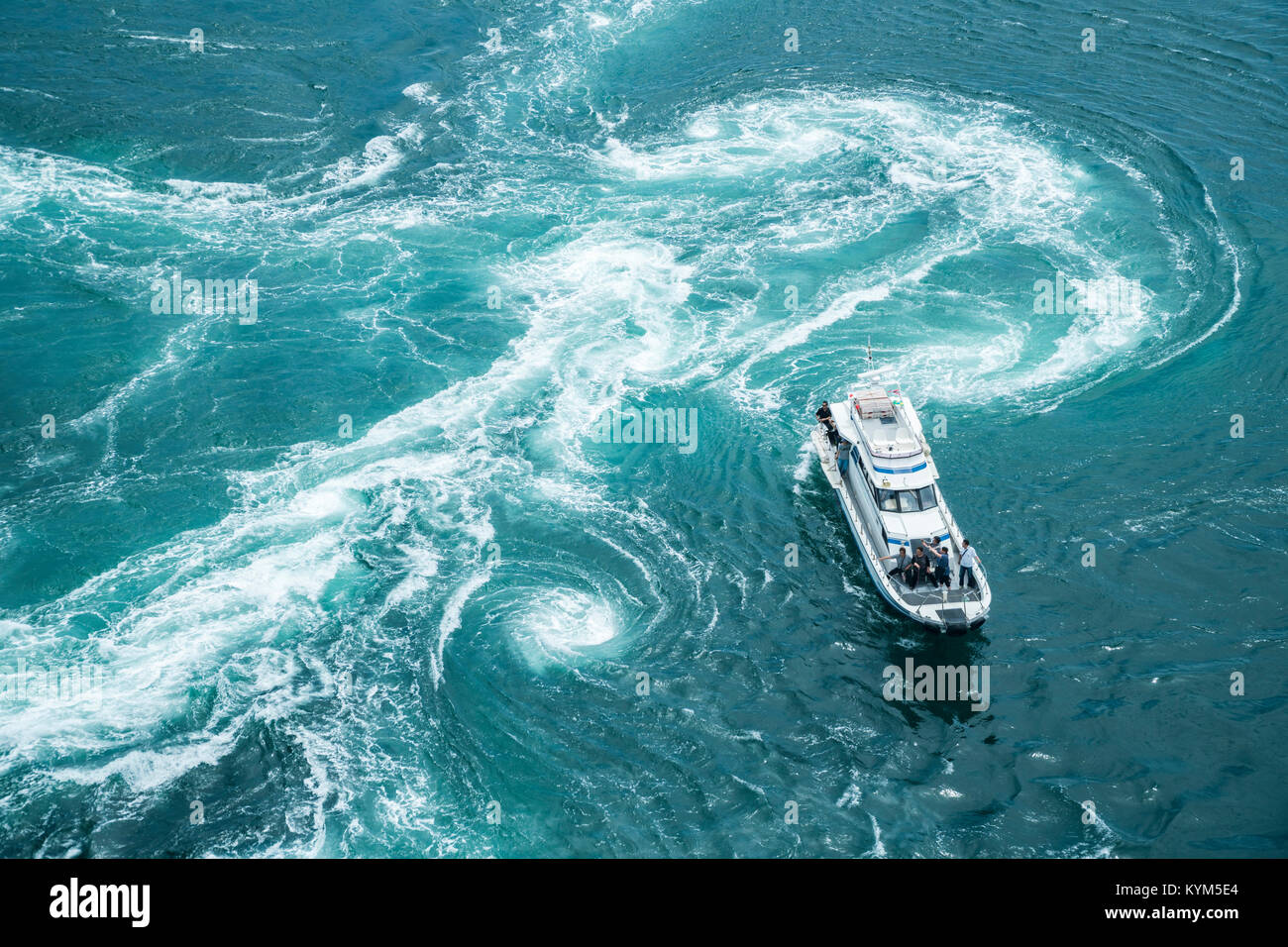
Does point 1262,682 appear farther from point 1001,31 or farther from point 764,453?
point 1001,31

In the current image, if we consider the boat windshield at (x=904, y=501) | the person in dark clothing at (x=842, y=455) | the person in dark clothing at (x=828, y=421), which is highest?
the person in dark clothing at (x=828, y=421)

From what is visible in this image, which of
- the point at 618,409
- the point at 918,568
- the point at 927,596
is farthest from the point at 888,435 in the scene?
the point at 618,409

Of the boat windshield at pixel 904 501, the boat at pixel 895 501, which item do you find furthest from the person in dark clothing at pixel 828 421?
the boat windshield at pixel 904 501

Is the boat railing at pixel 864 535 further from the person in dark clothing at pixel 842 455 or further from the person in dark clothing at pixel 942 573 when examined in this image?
the person in dark clothing at pixel 942 573

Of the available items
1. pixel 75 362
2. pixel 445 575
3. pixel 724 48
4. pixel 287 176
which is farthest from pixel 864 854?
pixel 724 48

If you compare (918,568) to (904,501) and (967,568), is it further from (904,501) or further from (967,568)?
(904,501)

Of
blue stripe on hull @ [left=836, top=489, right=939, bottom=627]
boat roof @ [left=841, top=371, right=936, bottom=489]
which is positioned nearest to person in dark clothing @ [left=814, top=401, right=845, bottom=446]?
boat roof @ [left=841, top=371, right=936, bottom=489]
